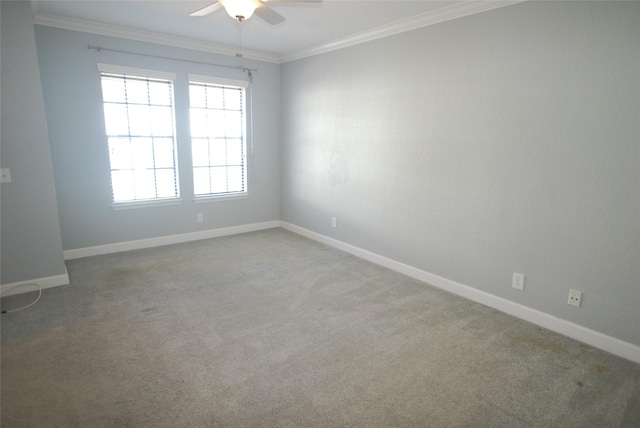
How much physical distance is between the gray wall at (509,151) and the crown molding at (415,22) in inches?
2.8

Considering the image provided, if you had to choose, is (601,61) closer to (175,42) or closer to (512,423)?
(512,423)

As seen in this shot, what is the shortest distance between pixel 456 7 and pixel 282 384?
3250 mm

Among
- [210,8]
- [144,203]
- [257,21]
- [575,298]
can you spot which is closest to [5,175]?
[144,203]

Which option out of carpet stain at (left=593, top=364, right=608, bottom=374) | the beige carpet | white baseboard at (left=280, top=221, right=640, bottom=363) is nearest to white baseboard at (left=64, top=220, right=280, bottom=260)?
the beige carpet

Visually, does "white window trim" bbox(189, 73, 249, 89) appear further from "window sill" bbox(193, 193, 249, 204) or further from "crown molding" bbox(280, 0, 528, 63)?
"window sill" bbox(193, 193, 249, 204)

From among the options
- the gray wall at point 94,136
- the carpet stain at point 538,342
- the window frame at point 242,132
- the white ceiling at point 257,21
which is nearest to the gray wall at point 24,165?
the white ceiling at point 257,21

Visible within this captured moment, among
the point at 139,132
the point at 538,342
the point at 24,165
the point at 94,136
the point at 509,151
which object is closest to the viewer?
the point at 538,342

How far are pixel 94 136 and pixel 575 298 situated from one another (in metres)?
4.96

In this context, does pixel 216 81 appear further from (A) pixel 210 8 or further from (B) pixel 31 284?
(B) pixel 31 284

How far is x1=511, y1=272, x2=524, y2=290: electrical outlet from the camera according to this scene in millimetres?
2904

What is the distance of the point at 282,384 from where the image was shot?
210 cm

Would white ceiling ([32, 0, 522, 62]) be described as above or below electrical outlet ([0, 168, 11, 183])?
above

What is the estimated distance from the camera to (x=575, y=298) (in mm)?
2621

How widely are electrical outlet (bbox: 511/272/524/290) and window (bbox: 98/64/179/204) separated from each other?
162 inches
